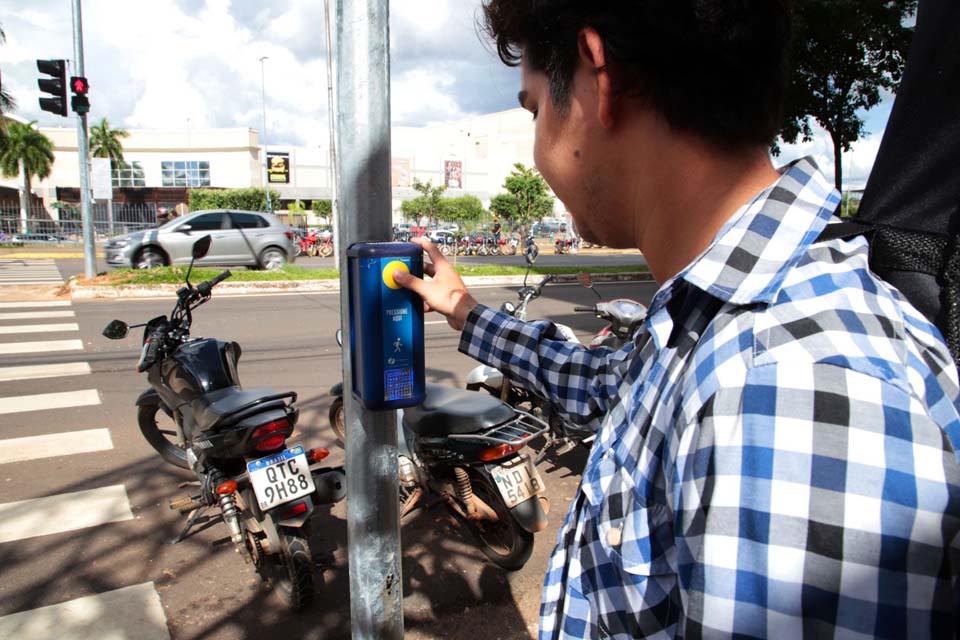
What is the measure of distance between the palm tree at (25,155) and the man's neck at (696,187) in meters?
56.0

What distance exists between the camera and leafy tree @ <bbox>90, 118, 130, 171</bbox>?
5453 cm

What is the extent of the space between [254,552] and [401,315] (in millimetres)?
1859

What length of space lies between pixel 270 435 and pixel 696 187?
2.41 metres

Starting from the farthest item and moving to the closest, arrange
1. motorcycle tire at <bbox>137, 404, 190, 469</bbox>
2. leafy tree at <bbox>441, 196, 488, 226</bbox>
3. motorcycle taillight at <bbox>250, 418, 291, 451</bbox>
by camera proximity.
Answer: leafy tree at <bbox>441, 196, 488, 226</bbox>
motorcycle tire at <bbox>137, 404, 190, 469</bbox>
motorcycle taillight at <bbox>250, 418, 291, 451</bbox>

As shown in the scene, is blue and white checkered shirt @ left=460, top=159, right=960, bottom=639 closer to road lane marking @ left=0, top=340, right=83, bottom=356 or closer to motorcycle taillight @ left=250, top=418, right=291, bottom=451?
motorcycle taillight @ left=250, top=418, right=291, bottom=451

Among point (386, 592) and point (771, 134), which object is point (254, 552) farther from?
point (771, 134)

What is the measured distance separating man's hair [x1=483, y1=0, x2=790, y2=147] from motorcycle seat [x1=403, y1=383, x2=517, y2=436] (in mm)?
2371

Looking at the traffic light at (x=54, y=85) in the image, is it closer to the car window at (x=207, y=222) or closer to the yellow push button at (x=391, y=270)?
the car window at (x=207, y=222)

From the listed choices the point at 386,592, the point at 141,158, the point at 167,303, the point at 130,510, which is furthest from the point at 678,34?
the point at 141,158

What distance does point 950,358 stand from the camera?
2.56 feet

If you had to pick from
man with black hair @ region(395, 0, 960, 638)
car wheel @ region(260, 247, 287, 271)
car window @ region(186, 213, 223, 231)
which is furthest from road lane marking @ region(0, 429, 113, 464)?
car window @ region(186, 213, 223, 231)

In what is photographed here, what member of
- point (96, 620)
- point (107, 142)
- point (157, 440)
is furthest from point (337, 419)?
point (107, 142)

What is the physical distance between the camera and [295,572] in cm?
273

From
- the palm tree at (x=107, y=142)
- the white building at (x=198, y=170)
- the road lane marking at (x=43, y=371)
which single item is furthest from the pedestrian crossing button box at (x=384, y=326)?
the palm tree at (x=107, y=142)
